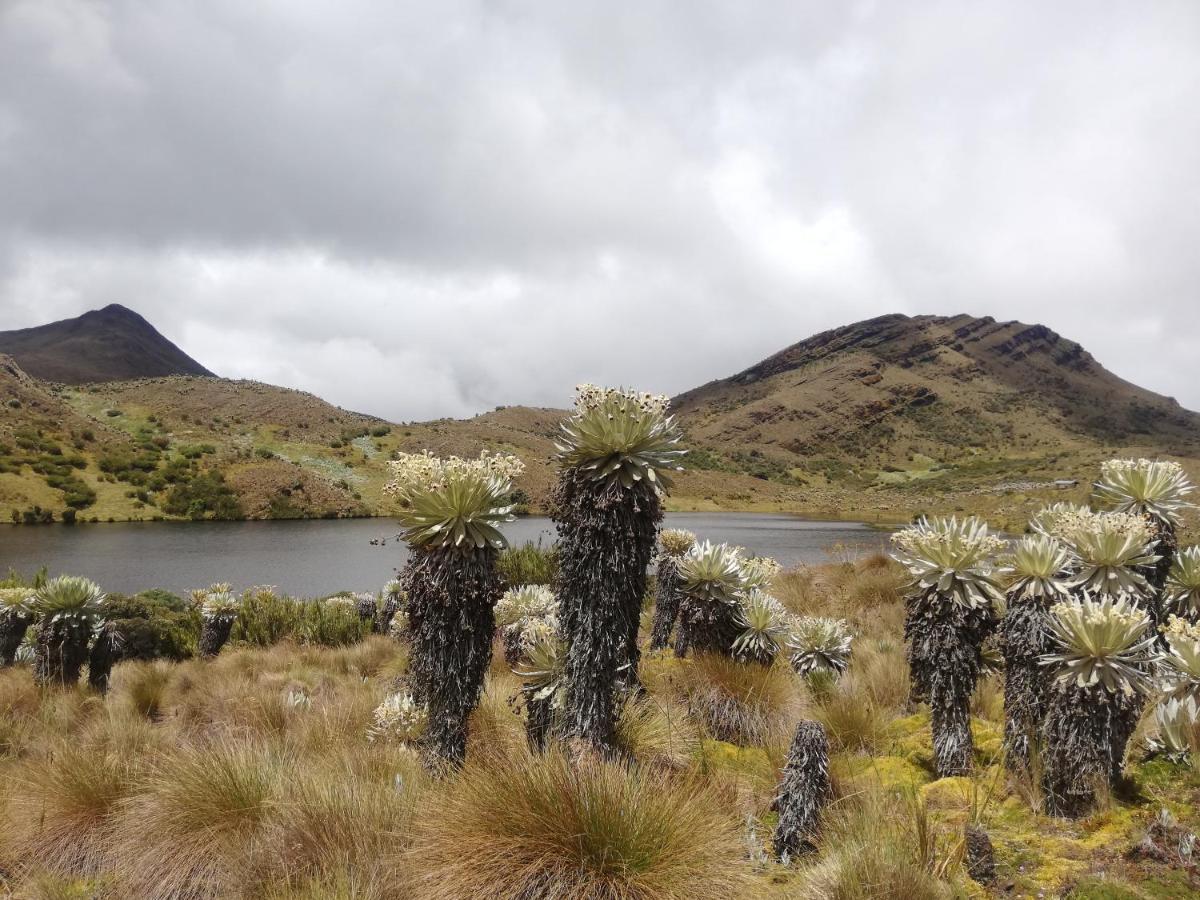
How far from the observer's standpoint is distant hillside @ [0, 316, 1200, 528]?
128 ft

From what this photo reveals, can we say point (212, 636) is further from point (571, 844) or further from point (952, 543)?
point (952, 543)

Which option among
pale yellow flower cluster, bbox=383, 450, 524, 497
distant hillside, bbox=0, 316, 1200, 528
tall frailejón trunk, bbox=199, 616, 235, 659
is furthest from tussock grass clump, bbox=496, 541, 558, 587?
pale yellow flower cluster, bbox=383, 450, 524, 497

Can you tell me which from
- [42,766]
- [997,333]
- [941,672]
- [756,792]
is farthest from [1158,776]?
[997,333]

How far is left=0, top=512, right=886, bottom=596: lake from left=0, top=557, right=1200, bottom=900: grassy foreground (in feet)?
32.5

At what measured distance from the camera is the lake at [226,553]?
70.0ft

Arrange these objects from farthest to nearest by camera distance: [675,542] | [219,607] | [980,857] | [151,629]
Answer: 1. [151,629]
2. [219,607]
3. [675,542]
4. [980,857]

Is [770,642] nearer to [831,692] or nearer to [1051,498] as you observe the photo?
[831,692]

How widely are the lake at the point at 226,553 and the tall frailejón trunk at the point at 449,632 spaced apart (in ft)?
34.3

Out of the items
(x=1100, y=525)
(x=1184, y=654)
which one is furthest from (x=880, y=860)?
(x=1100, y=525)

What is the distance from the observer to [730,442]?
13350cm

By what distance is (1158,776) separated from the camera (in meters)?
4.46

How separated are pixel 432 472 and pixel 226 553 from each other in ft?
87.5

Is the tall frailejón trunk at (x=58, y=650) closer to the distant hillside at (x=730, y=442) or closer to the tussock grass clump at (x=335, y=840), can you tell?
the distant hillside at (x=730, y=442)

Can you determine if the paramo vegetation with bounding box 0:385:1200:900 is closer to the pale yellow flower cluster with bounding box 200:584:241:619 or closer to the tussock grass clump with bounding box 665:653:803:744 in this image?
the tussock grass clump with bounding box 665:653:803:744
